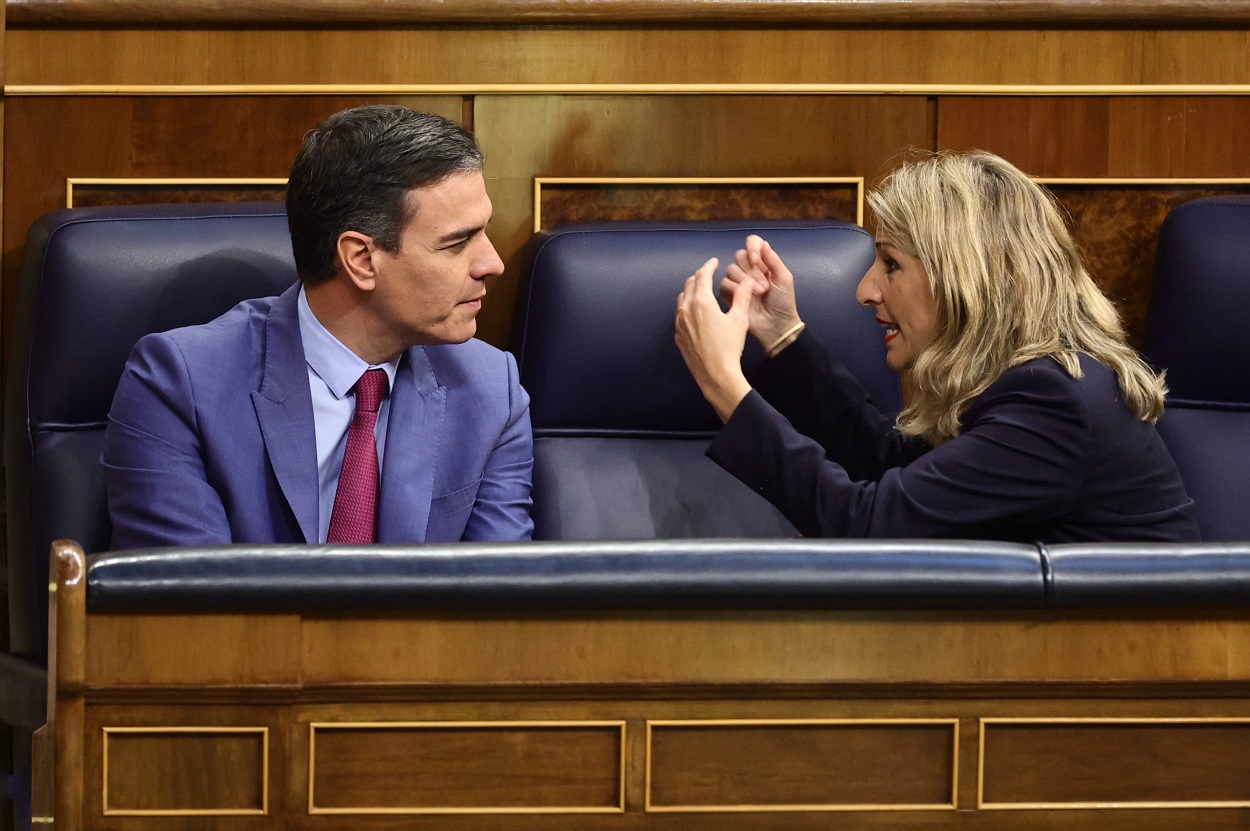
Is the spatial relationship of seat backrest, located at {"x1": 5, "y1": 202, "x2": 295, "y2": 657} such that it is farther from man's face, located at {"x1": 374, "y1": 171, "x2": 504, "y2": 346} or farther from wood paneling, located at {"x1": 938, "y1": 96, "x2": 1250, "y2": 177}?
wood paneling, located at {"x1": 938, "y1": 96, "x2": 1250, "y2": 177}

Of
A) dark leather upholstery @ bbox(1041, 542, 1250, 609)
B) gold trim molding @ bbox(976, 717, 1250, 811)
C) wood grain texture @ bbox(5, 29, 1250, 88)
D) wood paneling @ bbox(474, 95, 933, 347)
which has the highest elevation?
wood grain texture @ bbox(5, 29, 1250, 88)

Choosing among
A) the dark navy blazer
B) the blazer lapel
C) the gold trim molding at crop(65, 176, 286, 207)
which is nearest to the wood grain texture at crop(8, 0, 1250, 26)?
the gold trim molding at crop(65, 176, 286, 207)

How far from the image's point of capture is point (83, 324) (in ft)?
4.50

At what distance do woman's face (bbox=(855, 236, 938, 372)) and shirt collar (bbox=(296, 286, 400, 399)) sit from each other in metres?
0.51

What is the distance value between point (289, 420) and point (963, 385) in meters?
0.62

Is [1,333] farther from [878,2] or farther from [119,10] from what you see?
[878,2]

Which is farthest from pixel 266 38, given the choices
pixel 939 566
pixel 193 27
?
pixel 939 566

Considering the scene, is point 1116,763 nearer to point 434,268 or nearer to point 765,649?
point 765,649

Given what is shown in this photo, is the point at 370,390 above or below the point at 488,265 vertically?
below

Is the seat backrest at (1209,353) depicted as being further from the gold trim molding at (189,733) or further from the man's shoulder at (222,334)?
the gold trim molding at (189,733)

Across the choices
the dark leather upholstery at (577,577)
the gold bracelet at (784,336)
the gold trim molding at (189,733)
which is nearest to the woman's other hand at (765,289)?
→ the gold bracelet at (784,336)

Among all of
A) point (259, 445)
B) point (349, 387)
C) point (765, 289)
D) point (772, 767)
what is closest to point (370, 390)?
point (349, 387)

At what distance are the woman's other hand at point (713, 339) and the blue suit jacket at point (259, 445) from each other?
0.20 metres

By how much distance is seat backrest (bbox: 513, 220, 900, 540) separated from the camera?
1448mm
